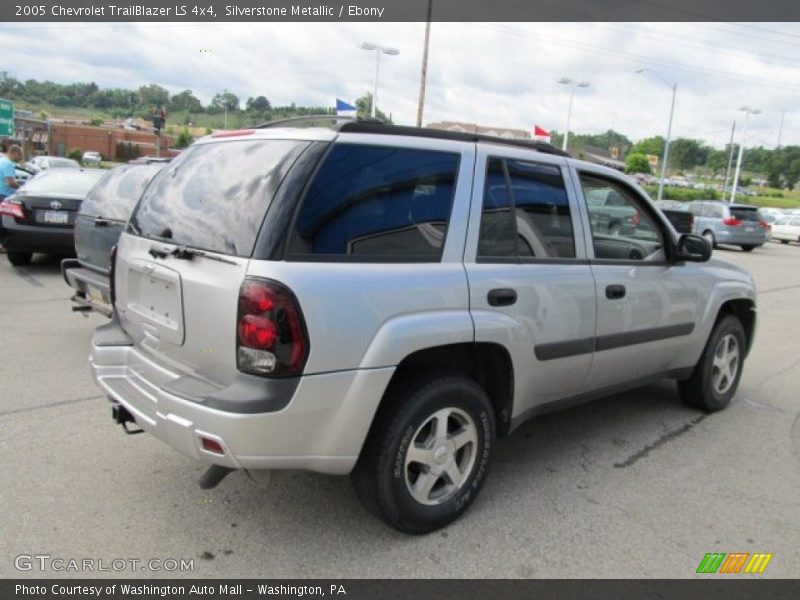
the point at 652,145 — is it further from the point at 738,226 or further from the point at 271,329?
the point at 271,329

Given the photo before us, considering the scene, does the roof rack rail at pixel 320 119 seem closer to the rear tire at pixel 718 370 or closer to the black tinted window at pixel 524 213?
the black tinted window at pixel 524 213

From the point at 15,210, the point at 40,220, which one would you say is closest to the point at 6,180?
the point at 15,210

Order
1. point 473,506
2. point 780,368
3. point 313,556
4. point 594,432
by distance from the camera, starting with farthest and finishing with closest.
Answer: point 780,368
point 594,432
point 473,506
point 313,556

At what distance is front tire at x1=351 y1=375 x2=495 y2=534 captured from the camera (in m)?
2.79

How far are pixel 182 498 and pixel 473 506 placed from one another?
58.4 inches

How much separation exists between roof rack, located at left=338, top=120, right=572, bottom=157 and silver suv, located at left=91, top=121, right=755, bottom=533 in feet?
0.05

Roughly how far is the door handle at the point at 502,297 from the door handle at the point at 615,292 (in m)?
0.85

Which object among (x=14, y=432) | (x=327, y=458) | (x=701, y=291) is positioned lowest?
(x=14, y=432)

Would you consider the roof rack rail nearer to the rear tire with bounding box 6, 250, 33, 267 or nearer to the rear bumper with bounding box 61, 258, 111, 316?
the rear bumper with bounding box 61, 258, 111, 316

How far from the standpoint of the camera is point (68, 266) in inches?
232

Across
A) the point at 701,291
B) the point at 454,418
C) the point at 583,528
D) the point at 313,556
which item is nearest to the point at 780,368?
the point at 701,291

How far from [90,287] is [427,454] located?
12.3 feet

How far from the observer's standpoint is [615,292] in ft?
12.3
